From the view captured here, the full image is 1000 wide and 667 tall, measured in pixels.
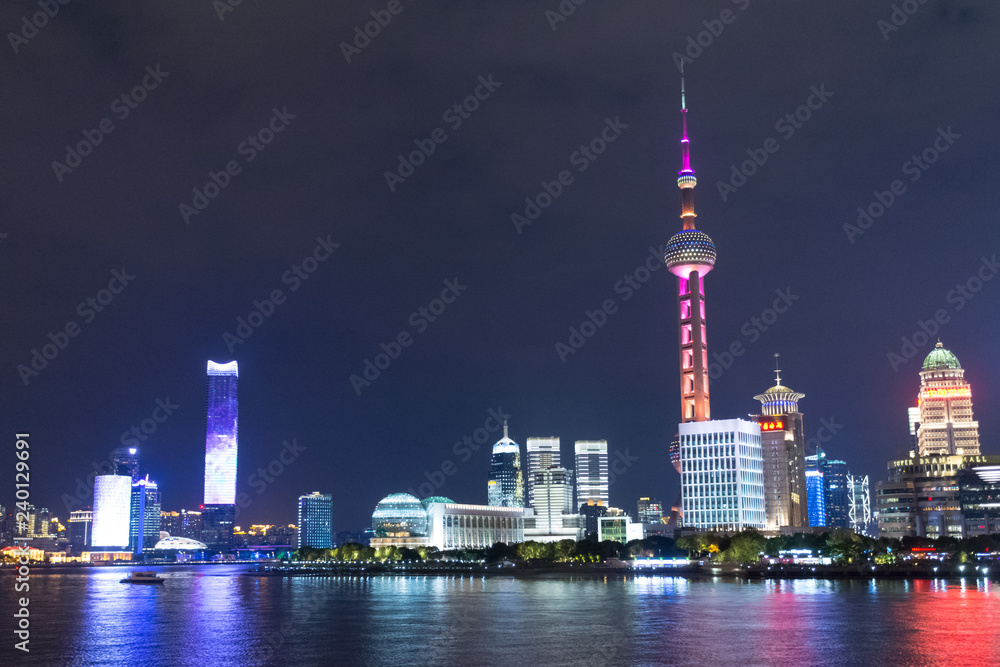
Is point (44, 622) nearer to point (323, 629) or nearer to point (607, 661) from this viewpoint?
point (323, 629)

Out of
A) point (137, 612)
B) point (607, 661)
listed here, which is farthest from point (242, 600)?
point (607, 661)

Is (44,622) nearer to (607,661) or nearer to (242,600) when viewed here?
(242,600)

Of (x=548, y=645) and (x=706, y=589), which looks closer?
(x=548, y=645)

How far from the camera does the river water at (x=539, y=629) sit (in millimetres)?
77688

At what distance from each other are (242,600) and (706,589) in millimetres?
77315

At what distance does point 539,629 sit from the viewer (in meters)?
98.0

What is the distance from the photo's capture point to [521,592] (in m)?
168

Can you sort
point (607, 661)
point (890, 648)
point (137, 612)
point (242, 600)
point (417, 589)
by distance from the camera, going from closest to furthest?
point (607, 661) < point (890, 648) < point (137, 612) < point (242, 600) < point (417, 589)

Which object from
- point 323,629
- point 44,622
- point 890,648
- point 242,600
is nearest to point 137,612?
point 44,622

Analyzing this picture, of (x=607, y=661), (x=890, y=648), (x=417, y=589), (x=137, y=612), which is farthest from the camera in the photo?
(x=417, y=589)

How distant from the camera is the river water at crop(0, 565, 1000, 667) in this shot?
77.7 meters

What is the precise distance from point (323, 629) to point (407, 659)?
2934 centimetres

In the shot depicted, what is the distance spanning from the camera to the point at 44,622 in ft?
385

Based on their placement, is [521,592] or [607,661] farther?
[521,592]
